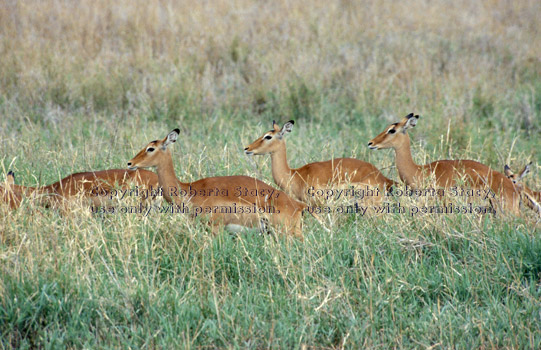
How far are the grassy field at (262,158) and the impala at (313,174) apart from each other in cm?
26

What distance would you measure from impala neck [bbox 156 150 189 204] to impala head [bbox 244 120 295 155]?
91 centimetres

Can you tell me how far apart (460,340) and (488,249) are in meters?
1.03

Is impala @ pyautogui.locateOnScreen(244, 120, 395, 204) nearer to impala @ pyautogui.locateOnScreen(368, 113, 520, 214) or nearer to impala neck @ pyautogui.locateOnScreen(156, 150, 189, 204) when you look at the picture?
impala @ pyautogui.locateOnScreen(368, 113, 520, 214)

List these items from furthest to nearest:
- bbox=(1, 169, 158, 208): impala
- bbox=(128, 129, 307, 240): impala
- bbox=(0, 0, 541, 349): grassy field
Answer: bbox=(1, 169, 158, 208): impala → bbox=(128, 129, 307, 240): impala → bbox=(0, 0, 541, 349): grassy field

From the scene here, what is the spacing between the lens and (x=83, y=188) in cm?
505

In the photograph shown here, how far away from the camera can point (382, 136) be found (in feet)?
19.6

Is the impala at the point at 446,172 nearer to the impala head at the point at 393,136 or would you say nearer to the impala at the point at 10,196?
the impala head at the point at 393,136

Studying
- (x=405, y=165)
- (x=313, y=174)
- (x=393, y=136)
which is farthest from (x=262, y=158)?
(x=405, y=165)

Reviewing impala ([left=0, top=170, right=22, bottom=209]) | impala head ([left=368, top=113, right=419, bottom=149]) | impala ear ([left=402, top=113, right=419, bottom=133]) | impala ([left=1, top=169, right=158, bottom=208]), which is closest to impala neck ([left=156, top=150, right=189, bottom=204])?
impala ([left=1, top=169, right=158, bottom=208])

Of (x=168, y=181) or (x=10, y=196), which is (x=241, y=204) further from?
(x=10, y=196)

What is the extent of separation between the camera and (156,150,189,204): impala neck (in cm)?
499

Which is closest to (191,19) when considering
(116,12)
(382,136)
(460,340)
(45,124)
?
(116,12)

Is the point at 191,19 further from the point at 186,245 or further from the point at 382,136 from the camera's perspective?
the point at 186,245

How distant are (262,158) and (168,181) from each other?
1.63 meters
